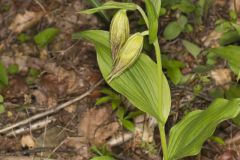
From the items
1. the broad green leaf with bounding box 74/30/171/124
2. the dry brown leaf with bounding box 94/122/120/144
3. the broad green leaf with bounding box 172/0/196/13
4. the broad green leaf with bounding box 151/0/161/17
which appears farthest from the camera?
the broad green leaf with bounding box 172/0/196/13

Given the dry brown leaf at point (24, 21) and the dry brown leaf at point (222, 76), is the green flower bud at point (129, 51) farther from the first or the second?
the dry brown leaf at point (24, 21)

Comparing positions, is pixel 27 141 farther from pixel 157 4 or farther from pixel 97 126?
pixel 157 4

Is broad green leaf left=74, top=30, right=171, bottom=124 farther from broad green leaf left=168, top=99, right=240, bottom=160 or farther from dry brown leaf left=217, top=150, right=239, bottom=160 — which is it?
dry brown leaf left=217, top=150, right=239, bottom=160

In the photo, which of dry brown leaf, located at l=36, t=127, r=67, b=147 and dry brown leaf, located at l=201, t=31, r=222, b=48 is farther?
dry brown leaf, located at l=201, t=31, r=222, b=48

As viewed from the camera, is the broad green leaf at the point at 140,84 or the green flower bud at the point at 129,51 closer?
the green flower bud at the point at 129,51

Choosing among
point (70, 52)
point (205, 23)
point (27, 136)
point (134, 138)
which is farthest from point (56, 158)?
point (205, 23)

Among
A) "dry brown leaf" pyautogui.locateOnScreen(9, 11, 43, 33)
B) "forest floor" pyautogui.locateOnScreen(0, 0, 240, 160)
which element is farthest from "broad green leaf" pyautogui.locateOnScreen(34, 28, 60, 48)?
"dry brown leaf" pyautogui.locateOnScreen(9, 11, 43, 33)

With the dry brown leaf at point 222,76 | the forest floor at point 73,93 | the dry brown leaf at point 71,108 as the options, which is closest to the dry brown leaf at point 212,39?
the forest floor at point 73,93
